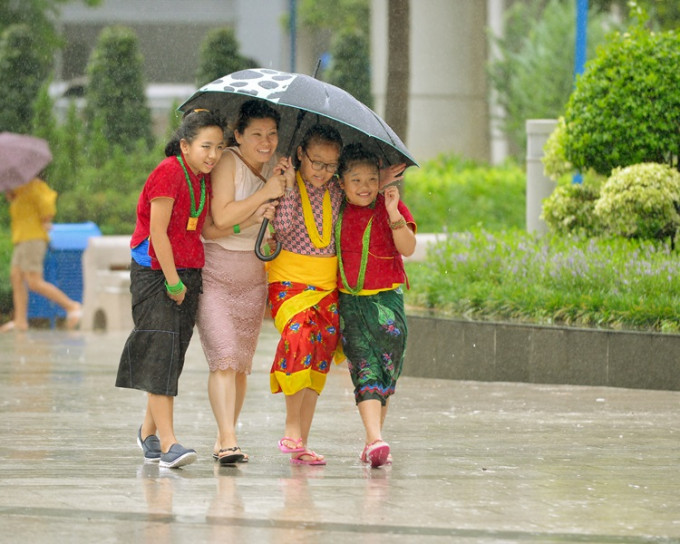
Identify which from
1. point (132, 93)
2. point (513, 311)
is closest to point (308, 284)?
point (513, 311)

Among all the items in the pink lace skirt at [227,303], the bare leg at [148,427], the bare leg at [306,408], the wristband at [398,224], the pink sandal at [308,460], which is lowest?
the pink sandal at [308,460]

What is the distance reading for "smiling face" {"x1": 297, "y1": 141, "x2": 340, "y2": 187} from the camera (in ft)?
22.6

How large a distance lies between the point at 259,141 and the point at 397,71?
27.8 ft

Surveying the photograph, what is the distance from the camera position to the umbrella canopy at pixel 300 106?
21.7ft

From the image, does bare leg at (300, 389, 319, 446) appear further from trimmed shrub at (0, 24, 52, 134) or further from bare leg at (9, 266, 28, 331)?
trimmed shrub at (0, 24, 52, 134)

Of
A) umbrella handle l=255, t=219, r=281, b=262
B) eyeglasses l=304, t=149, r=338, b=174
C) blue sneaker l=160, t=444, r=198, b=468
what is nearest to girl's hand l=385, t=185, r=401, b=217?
eyeglasses l=304, t=149, r=338, b=174

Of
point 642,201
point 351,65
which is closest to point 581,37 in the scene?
point 642,201

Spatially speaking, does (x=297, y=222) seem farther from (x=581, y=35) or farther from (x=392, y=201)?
(x=581, y=35)

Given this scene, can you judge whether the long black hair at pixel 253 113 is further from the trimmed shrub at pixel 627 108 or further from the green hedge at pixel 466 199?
the green hedge at pixel 466 199

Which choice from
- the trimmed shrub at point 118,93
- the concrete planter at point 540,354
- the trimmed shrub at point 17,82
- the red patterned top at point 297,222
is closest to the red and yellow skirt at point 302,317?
the red patterned top at point 297,222

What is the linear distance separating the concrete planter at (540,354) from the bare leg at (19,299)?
221 inches

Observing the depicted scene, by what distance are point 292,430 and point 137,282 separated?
3.18 feet

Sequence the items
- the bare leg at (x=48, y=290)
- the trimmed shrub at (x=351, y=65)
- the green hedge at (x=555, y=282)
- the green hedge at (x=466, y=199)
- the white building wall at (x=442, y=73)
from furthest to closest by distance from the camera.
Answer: the trimmed shrub at (x=351, y=65) → the white building wall at (x=442, y=73) → the green hedge at (x=466, y=199) → the bare leg at (x=48, y=290) → the green hedge at (x=555, y=282)

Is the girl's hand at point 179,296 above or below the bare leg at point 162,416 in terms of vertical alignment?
above
